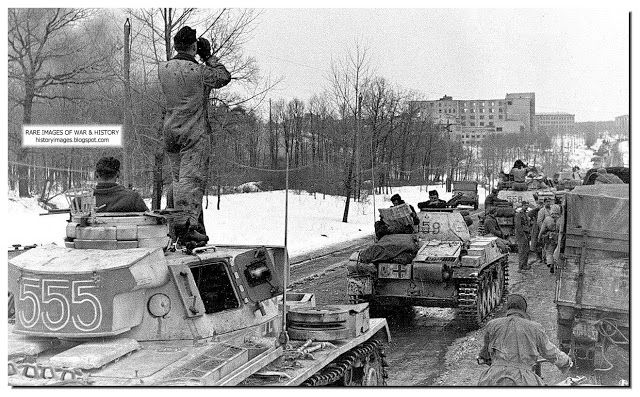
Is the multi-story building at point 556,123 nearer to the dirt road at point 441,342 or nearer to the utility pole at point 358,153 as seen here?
the dirt road at point 441,342

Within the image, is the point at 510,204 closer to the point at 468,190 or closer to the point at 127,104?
the point at 127,104

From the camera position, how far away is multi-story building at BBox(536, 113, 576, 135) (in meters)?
13.2

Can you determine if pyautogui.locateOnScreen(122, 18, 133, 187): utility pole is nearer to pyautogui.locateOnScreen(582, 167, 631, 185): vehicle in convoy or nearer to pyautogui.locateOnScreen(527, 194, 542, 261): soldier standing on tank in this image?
pyautogui.locateOnScreen(582, 167, 631, 185): vehicle in convoy

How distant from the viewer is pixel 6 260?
6891mm

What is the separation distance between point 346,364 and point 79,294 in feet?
8.50

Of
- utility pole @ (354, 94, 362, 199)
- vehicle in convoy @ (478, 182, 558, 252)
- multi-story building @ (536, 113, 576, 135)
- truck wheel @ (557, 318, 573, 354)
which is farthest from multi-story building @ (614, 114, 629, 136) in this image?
utility pole @ (354, 94, 362, 199)

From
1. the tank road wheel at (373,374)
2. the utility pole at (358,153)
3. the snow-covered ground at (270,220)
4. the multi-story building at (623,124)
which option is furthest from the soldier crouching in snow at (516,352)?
Result: the utility pole at (358,153)

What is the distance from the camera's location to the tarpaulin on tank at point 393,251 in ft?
43.9

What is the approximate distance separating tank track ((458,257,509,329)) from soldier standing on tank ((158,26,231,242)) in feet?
18.9

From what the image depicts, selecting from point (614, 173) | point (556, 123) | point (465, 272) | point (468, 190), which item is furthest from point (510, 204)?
point (468, 190)

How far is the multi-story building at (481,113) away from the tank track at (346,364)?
5.37 meters

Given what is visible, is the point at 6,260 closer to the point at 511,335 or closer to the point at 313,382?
the point at 313,382

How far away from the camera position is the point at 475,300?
1284 cm
